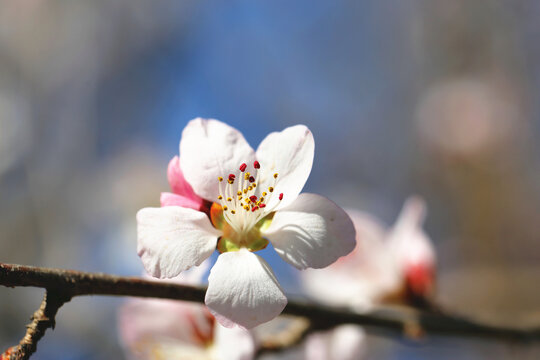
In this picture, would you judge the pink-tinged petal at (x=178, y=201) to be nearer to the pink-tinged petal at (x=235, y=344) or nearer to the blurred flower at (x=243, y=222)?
the blurred flower at (x=243, y=222)

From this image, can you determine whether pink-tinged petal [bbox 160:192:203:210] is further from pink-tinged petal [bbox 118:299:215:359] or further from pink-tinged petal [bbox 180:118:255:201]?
pink-tinged petal [bbox 118:299:215:359]

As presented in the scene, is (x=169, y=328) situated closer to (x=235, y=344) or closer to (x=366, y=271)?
(x=235, y=344)

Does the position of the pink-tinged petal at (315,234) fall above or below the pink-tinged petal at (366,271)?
above

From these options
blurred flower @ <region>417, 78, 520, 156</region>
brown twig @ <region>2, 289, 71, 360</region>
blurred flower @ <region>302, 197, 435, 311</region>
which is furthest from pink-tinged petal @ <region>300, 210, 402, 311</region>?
blurred flower @ <region>417, 78, 520, 156</region>

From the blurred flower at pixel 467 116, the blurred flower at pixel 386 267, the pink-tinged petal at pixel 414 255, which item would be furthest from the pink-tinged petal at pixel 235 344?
the blurred flower at pixel 467 116

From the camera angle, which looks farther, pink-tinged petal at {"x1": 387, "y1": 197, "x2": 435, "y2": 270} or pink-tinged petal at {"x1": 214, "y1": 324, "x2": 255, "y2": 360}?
pink-tinged petal at {"x1": 387, "y1": 197, "x2": 435, "y2": 270}

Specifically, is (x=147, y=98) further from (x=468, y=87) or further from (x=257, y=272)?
(x=257, y=272)
